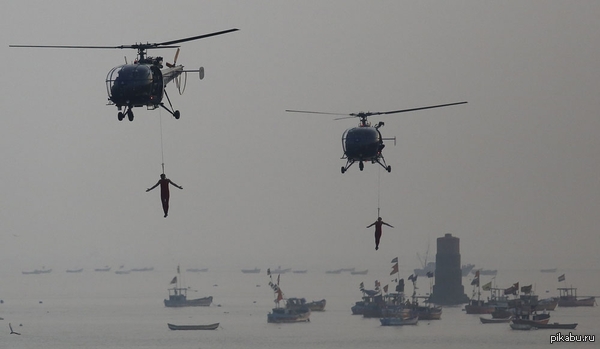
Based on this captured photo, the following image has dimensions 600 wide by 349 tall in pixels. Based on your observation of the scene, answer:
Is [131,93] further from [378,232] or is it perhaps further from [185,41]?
[378,232]

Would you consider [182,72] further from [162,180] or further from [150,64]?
[162,180]

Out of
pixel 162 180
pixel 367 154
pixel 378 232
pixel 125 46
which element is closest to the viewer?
pixel 162 180

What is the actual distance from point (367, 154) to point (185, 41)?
26.6 meters

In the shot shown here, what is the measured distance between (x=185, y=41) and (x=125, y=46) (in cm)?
799

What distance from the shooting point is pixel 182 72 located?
74.1 meters

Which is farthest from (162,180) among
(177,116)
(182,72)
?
(182,72)

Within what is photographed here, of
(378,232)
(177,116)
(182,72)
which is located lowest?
(378,232)

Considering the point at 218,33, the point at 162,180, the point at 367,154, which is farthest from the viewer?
the point at 367,154

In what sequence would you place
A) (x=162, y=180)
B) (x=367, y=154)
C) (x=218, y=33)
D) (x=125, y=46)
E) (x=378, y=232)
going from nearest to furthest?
(x=218, y=33) < (x=162, y=180) < (x=125, y=46) < (x=378, y=232) < (x=367, y=154)

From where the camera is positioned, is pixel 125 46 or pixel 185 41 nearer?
pixel 185 41

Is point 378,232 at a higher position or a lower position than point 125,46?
lower

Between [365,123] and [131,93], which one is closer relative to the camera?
[131,93]

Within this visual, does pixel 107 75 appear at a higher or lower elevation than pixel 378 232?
higher

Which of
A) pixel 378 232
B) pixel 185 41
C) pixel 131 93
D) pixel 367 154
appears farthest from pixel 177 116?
pixel 367 154
